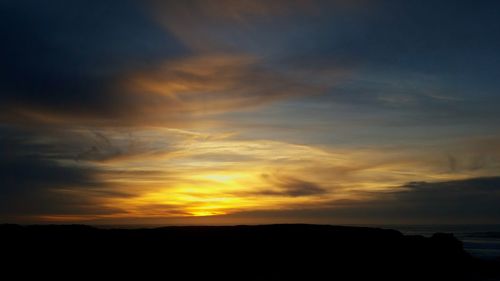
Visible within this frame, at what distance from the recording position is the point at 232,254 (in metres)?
25.8

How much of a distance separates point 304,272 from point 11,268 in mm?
14064

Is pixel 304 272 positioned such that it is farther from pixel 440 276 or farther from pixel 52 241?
pixel 52 241

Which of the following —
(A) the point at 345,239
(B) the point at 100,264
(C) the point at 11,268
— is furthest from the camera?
(A) the point at 345,239

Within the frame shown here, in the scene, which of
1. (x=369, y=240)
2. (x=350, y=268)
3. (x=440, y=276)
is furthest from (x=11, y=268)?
(x=440, y=276)

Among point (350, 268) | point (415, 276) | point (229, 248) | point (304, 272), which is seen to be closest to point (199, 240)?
point (229, 248)

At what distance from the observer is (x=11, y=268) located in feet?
67.0

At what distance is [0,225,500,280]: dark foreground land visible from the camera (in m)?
21.8

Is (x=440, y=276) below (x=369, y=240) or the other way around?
below

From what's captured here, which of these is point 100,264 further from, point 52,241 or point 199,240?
point 199,240

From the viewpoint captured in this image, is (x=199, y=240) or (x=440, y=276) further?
(x=440, y=276)

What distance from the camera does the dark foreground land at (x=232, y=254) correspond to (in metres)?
21.8

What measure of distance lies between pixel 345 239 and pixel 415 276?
449 centimetres

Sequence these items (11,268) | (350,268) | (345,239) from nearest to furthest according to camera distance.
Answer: (11,268) < (350,268) < (345,239)

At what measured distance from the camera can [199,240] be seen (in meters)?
26.4
